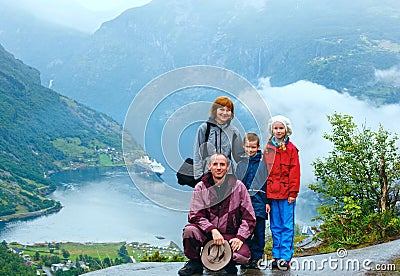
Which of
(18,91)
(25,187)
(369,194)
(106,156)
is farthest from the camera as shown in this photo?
(18,91)

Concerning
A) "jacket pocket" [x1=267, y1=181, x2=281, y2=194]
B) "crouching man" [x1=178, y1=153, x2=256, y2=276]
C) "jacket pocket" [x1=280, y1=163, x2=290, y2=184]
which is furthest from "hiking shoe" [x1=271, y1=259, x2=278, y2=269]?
"jacket pocket" [x1=280, y1=163, x2=290, y2=184]

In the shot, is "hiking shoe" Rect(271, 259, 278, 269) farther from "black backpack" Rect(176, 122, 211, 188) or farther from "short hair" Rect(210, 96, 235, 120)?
"short hair" Rect(210, 96, 235, 120)

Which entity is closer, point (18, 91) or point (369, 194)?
point (369, 194)

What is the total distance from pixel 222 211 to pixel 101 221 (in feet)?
255

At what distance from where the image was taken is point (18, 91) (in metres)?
170

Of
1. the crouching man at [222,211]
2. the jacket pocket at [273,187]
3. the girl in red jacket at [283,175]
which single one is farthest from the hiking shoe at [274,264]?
the jacket pocket at [273,187]

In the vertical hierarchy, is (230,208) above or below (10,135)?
below

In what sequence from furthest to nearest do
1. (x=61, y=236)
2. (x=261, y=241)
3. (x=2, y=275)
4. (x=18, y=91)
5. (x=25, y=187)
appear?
1. (x=18, y=91)
2. (x=25, y=187)
3. (x=61, y=236)
4. (x=2, y=275)
5. (x=261, y=241)

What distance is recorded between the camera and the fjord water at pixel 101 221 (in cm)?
7081

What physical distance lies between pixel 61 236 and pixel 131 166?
73.7 m

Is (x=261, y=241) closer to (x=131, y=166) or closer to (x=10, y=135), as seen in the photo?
(x=131, y=166)

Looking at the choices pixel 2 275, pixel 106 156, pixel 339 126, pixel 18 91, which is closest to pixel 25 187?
pixel 106 156

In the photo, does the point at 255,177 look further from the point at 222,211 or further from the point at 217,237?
the point at 217,237

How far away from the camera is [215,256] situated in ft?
15.7
